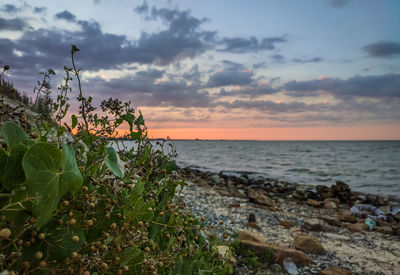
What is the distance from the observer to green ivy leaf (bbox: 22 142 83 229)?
0.83 metres

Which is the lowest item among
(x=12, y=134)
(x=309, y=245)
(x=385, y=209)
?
(x=385, y=209)

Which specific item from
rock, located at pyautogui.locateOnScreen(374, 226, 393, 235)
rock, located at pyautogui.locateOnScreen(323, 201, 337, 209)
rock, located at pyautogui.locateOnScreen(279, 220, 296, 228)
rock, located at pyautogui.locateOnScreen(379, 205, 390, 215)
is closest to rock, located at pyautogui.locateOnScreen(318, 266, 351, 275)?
rock, located at pyautogui.locateOnScreen(279, 220, 296, 228)

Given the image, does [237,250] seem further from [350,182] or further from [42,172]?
[350,182]

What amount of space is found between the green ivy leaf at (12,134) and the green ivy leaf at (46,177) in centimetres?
19

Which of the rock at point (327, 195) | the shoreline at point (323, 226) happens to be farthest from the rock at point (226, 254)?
the rock at point (327, 195)

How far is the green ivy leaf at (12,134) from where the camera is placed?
38.2 inches

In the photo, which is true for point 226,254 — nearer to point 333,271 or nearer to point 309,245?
point 333,271

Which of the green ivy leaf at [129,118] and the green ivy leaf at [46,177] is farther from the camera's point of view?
the green ivy leaf at [129,118]

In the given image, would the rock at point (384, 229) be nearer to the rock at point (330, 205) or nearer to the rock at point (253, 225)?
the rock at point (330, 205)

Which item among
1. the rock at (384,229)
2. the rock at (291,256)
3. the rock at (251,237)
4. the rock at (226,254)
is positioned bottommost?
the rock at (384,229)

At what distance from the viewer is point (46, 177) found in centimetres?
86

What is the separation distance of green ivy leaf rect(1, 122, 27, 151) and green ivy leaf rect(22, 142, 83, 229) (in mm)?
188

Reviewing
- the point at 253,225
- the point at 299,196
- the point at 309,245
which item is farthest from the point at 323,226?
the point at 299,196

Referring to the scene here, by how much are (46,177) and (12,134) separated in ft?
0.91
